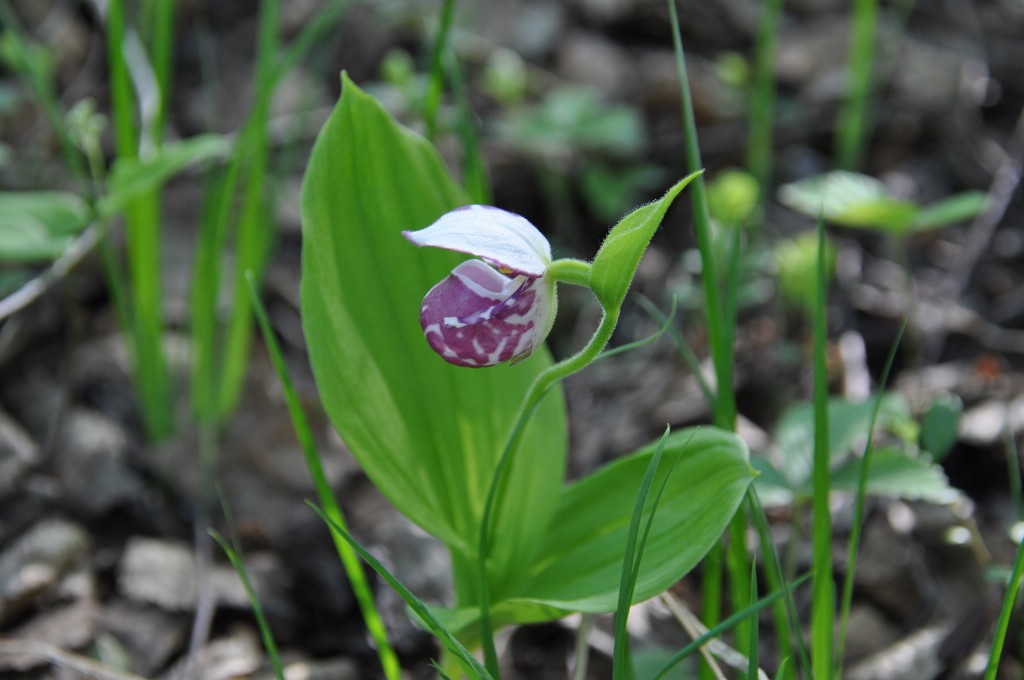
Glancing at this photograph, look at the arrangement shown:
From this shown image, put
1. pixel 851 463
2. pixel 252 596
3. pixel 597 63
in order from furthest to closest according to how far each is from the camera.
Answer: pixel 597 63 < pixel 851 463 < pixel 252 596

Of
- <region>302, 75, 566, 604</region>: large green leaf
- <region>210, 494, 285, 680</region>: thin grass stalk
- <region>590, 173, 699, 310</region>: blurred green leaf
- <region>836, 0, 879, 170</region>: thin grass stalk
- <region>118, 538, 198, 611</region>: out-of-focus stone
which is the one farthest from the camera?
<region>836, 0, 879, 170</region>: thin grass stalk

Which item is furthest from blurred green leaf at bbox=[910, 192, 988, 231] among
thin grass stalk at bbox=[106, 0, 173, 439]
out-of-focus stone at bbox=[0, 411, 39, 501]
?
out-of-focus stone at bbox=[0, 411, 39, 501]

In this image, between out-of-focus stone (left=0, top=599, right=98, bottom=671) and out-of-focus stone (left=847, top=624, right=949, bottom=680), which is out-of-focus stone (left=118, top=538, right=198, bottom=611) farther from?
out-of-focus stone (left=847, top=624, right=949, bottom=680)

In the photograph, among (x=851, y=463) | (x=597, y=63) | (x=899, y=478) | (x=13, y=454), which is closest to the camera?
(x=899, y=478)

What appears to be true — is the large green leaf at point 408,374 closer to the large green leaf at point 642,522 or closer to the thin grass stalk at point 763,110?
the large green leaf at point 642,522

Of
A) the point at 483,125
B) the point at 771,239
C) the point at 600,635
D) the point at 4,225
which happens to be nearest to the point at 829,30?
the point at 771,239

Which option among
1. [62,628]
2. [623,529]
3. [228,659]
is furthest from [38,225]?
[623,529]

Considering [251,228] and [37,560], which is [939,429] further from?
[37,560]

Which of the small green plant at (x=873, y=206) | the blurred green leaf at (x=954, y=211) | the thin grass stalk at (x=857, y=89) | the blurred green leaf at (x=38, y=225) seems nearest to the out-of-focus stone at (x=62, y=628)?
the blurred green leaf at (x=38, y=225)
